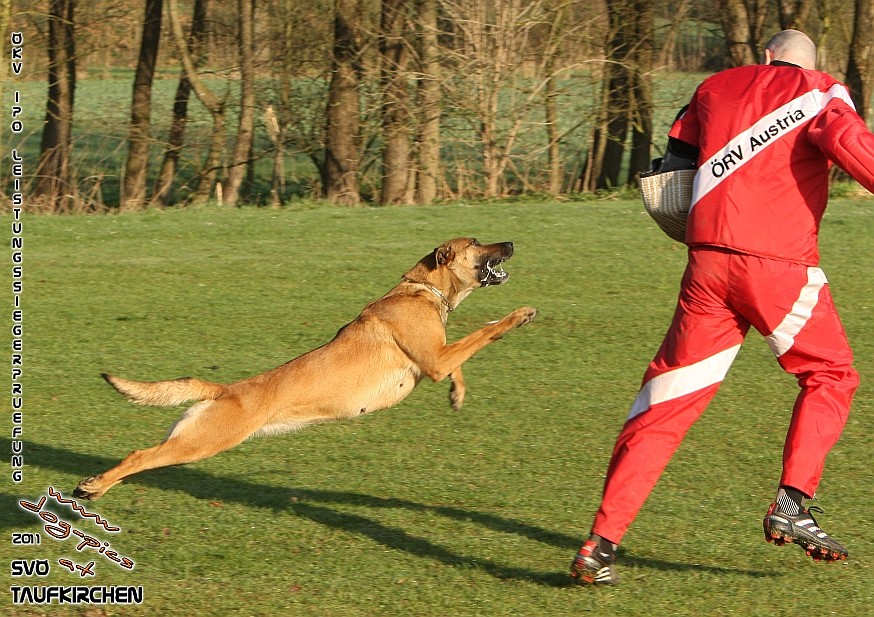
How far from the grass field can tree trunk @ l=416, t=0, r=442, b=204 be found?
4.99 meters

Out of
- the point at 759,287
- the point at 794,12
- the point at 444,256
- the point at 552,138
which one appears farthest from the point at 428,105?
the point at 759,287

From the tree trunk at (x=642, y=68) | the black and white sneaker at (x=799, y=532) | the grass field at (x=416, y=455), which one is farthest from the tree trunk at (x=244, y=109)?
the black and white sneaker at (x=799, y=532)

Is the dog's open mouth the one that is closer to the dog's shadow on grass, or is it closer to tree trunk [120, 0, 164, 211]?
the dog's shadow on grass

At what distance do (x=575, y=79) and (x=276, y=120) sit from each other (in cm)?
474

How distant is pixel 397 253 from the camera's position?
11.3m

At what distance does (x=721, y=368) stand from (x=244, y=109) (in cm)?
1450

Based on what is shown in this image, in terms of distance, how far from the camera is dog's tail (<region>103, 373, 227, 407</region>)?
5430mm

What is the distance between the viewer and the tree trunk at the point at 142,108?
18.4 meters

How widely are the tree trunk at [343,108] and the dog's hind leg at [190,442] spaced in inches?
464

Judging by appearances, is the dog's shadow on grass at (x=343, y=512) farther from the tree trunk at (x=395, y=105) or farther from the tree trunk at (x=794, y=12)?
the tree trunk at (x=794, y=12)

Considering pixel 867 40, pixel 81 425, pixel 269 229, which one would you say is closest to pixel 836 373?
pixel 81 425

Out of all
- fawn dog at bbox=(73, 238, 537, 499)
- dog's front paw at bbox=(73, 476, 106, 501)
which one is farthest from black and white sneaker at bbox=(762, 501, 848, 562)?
dog's front paw at bbox=(73, 476, 106, 501)

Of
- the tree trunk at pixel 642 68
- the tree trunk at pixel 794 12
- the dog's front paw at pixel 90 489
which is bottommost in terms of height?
the dog's front paw at pixel 90 489

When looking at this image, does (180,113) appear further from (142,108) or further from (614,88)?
(614,88)
